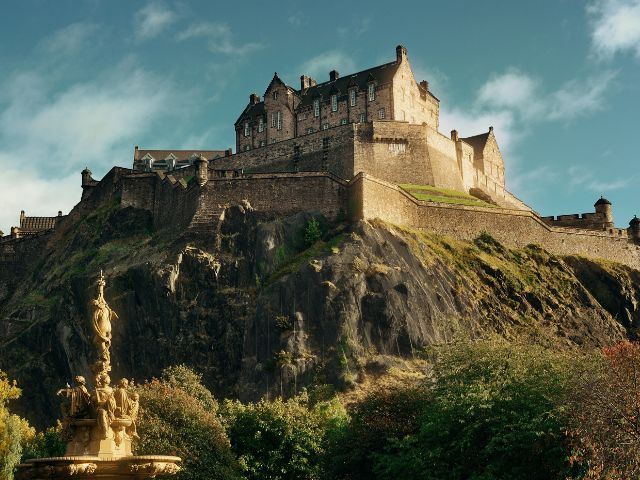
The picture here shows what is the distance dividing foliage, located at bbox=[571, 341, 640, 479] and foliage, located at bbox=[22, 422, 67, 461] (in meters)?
26.6

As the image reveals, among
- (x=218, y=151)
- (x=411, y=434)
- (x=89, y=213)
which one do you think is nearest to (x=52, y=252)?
(x=89, y=213)

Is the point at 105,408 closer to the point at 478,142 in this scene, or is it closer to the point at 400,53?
the point at 400,53

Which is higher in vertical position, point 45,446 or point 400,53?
point 400,53

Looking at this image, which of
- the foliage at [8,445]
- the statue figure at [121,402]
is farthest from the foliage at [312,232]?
the statue figure at [121,402]

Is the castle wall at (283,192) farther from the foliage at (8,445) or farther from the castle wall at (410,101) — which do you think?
the foliage at (8,445)

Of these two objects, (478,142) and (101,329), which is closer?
(101,329)

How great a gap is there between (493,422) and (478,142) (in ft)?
229

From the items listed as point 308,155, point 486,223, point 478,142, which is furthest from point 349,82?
point 486,223

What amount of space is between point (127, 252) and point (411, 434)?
38.8 metres

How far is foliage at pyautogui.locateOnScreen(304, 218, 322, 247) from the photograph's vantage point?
6819 centimetres

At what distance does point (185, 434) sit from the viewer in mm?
43531

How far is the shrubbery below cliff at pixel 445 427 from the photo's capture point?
29.7 metres

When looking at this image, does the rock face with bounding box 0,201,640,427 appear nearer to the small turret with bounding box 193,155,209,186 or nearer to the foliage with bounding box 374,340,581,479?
the small turret with bounding box 193,155,209,186

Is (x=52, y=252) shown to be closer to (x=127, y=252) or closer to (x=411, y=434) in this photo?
(x=127, y=252)
